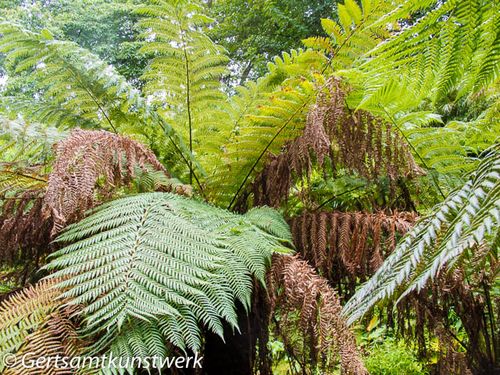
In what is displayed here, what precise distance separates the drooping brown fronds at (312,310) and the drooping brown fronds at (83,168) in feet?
1.43

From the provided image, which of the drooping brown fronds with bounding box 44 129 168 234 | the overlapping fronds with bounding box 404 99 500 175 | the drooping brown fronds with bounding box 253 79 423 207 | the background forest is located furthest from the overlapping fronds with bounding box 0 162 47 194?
the overlapping fronds with bounding box 404 99 500 175

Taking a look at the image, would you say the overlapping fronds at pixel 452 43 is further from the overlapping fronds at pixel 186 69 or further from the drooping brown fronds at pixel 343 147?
the overlapping fronds at pixel 186 69

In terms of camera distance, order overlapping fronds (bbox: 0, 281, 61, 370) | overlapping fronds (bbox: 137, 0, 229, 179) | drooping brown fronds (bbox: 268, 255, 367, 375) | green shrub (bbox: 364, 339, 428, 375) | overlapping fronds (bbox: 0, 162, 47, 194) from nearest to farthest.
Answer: overlapping fronds (bbox: 0, 281, 61, 370)
drooping brown fronds (bbox: 268, 255, 367, 375)
overlapping fronds (bbox: 0, 162, 47, 194)
overlapping fronds (bbox: 137, 0, 229, 179)
green shrub (bbox: 364, 339, 428, 375)

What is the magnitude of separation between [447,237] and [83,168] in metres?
0.71

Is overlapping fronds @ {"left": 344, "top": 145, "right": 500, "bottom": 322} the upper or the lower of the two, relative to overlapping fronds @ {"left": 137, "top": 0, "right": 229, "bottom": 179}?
lower

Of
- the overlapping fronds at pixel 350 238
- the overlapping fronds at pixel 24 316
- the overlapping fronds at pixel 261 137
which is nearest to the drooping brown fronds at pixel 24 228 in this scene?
the overlapping fronds at pixel 24 316

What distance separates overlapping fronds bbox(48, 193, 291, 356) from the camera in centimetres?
56

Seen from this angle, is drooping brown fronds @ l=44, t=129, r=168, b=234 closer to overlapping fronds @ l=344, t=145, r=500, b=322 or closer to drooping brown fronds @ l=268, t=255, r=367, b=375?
drooping brown fronds @ l=268, t=255, r=367, b=375

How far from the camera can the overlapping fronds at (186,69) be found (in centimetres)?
124

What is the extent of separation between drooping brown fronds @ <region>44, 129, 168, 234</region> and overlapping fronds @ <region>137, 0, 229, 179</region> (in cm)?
48

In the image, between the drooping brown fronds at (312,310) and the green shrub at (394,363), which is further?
the green shrub at (394,363)

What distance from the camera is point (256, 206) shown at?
3.71ft

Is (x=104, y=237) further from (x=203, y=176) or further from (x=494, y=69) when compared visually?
(x=494, y=69)

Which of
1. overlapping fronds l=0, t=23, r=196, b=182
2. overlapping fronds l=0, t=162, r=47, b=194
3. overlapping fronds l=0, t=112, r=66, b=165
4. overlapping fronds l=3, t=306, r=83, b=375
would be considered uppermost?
overlapping fronds l=0, t=23, r=196, b=182
